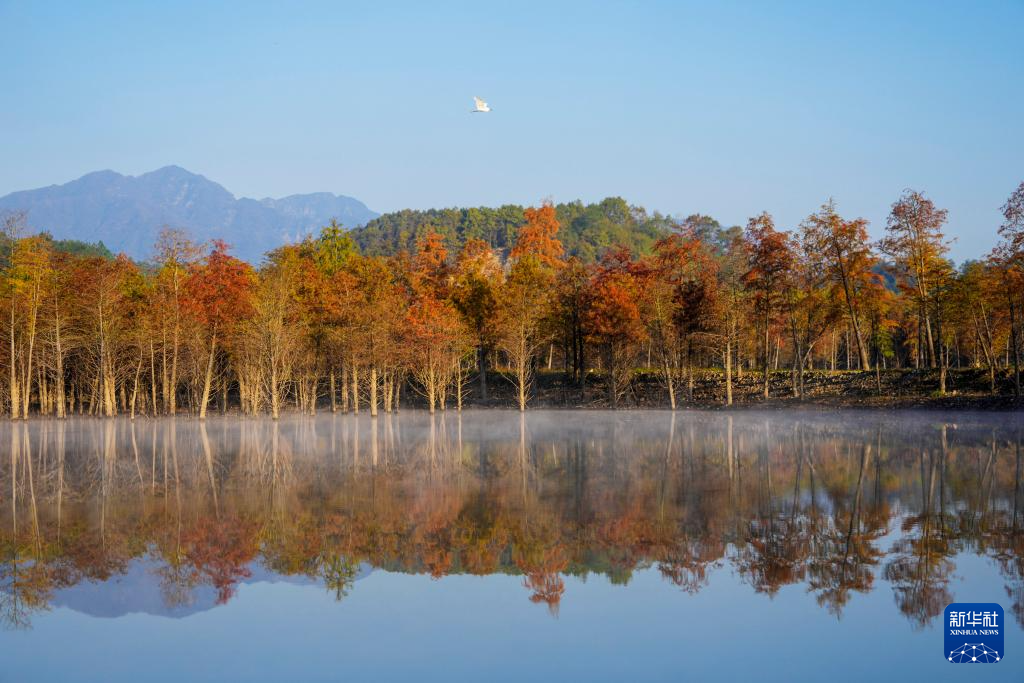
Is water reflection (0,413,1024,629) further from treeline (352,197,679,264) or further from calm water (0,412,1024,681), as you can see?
treeline (352,197,679,264)

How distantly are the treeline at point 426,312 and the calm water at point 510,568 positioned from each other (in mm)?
22833

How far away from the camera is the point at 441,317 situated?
46.3 metres

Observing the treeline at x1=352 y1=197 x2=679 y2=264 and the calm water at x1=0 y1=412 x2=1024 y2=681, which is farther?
the treeline at x1=352 y1=197 x2=679 y2=264

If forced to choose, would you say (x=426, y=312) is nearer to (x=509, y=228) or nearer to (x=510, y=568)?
(x=510, y=568)

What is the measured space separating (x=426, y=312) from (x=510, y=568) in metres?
35.5

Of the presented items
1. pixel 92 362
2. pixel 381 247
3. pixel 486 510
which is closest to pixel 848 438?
pixel 486 510

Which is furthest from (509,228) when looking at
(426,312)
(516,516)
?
(516,516)

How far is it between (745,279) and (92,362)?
37.5m

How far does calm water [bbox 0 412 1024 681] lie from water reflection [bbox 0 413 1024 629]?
2.5 inches

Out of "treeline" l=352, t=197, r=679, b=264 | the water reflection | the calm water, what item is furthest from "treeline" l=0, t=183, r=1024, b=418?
"treeline" l=352, t=197, r=679, b=264

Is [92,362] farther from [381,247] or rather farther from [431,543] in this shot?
[381,247]

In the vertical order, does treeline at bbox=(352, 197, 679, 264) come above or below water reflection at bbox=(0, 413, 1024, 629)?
above

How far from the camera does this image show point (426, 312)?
46406mm

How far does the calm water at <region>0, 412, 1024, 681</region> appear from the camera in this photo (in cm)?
867
